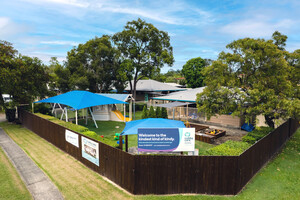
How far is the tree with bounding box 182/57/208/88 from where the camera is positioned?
55.4 metres

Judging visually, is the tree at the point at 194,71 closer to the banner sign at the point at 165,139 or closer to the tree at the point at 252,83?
the tree at the point at 252,83

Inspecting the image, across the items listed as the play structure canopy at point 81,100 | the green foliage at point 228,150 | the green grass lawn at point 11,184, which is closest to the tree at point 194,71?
the play structure canopy at point 81,100

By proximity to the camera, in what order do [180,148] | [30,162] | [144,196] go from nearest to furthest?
1. [144,196]
2. [180,148]
3. [30,162]

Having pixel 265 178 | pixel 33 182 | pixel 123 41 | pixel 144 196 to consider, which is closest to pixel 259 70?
pixel 265 178

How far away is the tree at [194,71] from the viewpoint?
55.4 metres

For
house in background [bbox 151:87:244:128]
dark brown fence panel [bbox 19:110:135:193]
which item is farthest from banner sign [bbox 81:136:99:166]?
house in background [bbox 151:87:244:128]

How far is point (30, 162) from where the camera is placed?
11.3m

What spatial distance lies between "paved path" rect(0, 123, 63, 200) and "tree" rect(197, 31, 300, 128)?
34.9 ft

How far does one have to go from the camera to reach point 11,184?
346 inches

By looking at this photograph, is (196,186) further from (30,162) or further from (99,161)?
(30,162)

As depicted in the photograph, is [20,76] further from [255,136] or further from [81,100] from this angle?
[255,136]

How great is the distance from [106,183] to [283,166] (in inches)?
402

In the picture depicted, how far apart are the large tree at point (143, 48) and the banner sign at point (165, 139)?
1030 inches

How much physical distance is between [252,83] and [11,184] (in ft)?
Result: 51.1
